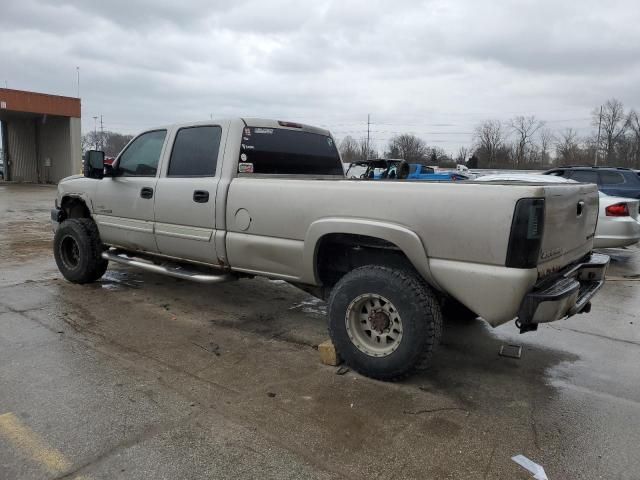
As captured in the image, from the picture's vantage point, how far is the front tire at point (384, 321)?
341 cm

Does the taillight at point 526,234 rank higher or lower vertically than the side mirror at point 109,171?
lower

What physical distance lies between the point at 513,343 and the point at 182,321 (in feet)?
10.4

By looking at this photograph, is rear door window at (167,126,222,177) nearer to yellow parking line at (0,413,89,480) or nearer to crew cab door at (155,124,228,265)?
crew cab door at (155,124,228,265)

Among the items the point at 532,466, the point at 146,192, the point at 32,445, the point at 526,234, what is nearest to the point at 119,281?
the point at 146,192

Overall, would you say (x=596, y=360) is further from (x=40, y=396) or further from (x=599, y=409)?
(x=40, y=396)

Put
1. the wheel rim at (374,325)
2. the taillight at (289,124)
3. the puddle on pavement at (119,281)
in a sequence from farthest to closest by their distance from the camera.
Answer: the puddle on pavement at (119,281)
the taillight at (289,124)
the wheel rim at (374,325)

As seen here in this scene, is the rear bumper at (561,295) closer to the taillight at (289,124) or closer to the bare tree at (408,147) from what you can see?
the taillight at (289,124)

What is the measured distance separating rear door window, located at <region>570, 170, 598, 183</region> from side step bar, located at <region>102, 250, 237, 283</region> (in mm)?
8926

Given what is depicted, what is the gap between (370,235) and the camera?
11.6 ft

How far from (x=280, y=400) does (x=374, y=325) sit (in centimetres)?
86

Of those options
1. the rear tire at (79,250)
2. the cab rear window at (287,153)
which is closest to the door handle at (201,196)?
the cab rear window at (287,153)

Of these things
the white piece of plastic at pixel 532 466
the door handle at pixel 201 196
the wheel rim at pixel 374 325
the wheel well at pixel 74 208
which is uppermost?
the door handle at pixel 201 196

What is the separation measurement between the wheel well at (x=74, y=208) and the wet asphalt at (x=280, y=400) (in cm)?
143

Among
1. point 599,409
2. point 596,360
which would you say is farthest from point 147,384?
point 596,360
